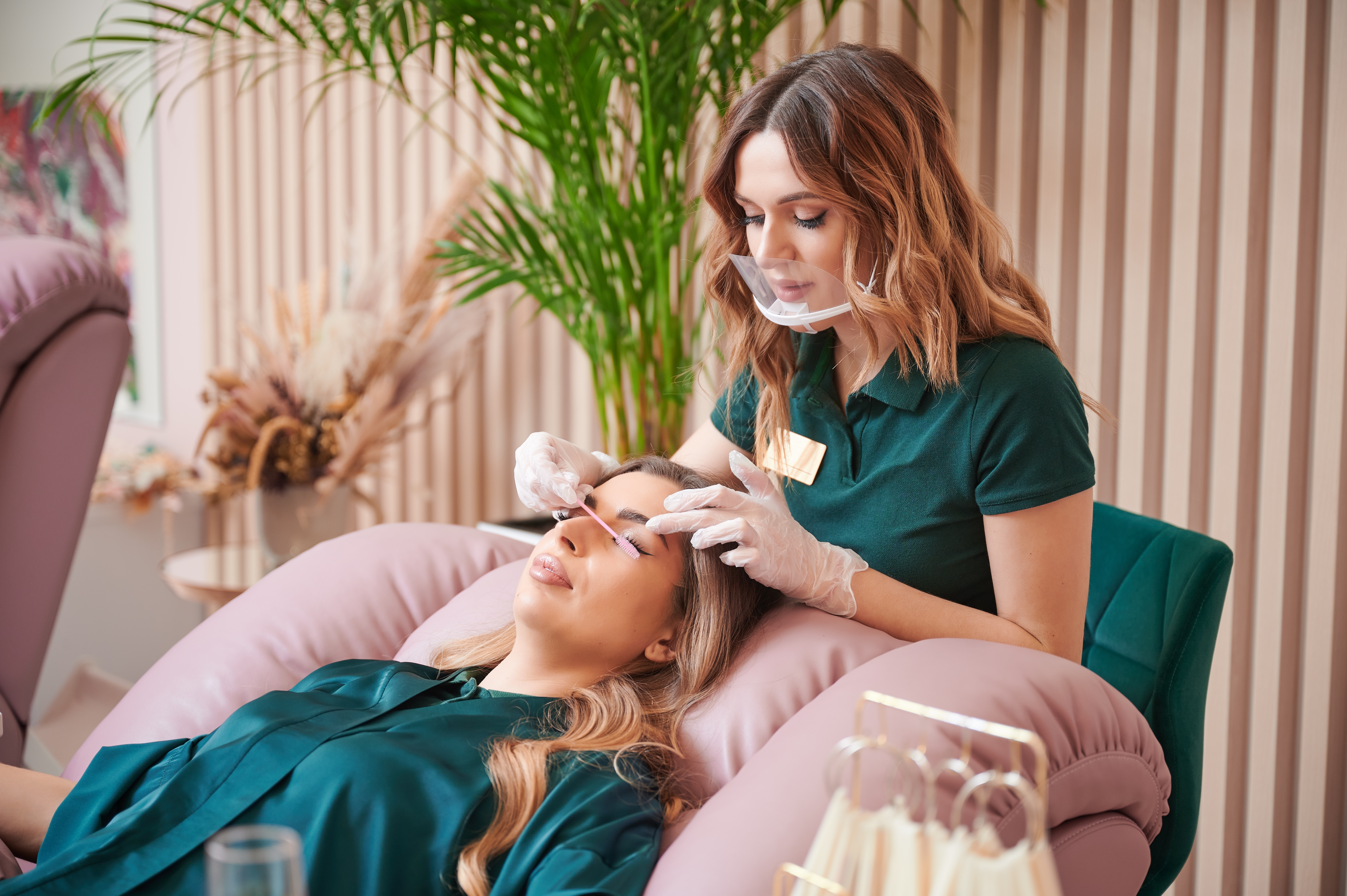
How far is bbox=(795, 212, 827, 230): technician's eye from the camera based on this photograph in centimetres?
127

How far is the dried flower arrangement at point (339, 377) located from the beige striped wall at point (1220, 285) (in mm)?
1181

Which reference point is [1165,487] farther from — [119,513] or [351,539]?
[119,513]

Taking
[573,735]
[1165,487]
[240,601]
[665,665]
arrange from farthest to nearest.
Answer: [1165,487] < [240,601] < [665,665] < [573,735]

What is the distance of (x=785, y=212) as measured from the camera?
1.29 m

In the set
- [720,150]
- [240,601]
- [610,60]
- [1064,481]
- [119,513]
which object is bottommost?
[119,513]

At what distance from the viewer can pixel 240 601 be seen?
1.56 m

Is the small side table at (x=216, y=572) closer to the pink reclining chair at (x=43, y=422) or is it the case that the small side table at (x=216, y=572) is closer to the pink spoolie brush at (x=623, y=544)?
the pink reclining chair at (x=43, y=422)

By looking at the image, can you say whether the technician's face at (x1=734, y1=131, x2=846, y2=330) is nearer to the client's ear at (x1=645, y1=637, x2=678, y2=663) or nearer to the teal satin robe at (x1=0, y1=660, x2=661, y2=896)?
the client's ear at (x1=645, y1=637, x2=678, y2=663)

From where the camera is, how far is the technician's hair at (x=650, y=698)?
1029 millimetres

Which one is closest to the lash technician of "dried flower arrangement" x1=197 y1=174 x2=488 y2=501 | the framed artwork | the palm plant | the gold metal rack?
the palm plant

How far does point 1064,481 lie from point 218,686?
44.1 inches

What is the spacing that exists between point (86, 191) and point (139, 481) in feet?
4.24

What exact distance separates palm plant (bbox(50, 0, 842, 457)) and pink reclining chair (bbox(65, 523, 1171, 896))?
1.86ft


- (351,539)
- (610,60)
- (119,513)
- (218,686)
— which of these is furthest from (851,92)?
(119,513)
